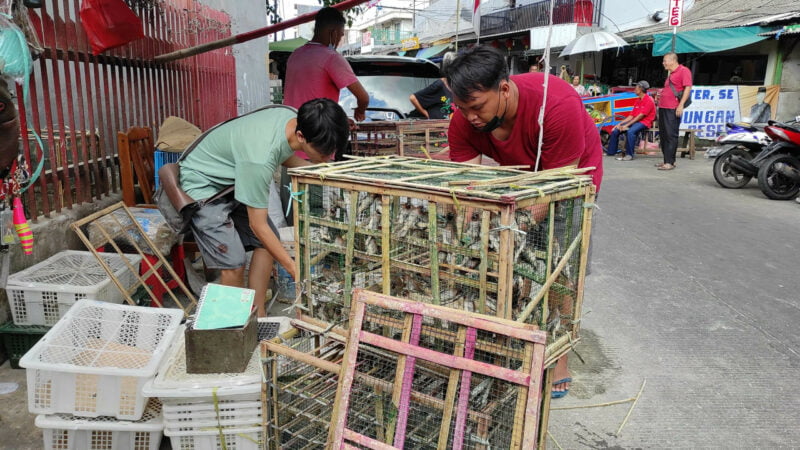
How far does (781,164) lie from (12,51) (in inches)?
340

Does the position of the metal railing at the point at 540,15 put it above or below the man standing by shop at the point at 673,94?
above

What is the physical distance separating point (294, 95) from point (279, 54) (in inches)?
281

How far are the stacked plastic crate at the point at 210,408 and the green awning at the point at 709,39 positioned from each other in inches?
563

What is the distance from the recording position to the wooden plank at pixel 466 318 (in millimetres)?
1669

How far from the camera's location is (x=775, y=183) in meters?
7.83

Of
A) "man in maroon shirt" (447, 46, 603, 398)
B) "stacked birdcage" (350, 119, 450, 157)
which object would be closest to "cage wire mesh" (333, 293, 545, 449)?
"man in maroon shirt" (447, 46, 603, 398)

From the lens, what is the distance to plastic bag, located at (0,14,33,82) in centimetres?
271

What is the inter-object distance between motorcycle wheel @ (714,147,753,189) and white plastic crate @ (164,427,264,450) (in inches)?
341

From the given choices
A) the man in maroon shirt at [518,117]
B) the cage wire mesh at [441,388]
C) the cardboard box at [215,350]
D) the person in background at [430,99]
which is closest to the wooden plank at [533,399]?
the cage wire mesh at [441,388]

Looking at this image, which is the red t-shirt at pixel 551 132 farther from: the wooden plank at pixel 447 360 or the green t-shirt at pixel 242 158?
the wooden plank at pixel 447 360

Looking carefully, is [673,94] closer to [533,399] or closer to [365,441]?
[533,399]

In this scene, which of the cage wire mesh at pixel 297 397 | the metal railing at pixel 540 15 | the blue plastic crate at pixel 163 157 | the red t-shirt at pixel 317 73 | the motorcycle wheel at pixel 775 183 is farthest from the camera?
the metal railing at pixel 540 15

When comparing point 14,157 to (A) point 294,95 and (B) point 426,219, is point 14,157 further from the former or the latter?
(A) point 294,95

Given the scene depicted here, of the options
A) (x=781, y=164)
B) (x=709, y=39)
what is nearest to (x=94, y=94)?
(x=781, y=164)
